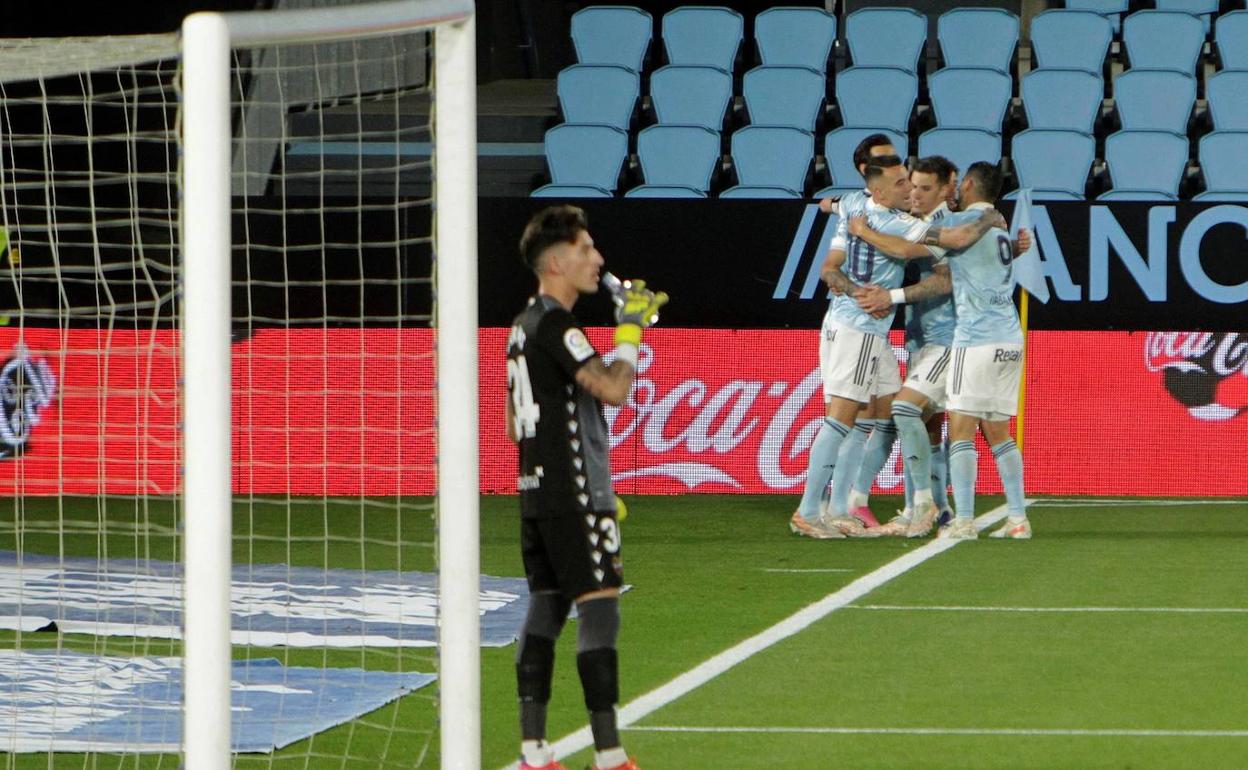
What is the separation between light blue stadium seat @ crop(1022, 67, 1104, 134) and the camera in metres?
16.0

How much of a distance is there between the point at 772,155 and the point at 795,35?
1.77m

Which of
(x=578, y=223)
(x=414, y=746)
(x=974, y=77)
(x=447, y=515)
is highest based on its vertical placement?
(x=974, y=77)

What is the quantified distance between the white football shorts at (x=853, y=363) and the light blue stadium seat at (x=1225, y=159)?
5249mm

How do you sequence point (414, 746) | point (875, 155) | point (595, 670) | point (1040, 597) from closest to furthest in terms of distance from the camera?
point (595, 670) < point (414, 746) < point (1040, 597) < point (875, 155)

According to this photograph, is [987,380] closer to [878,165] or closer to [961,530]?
[961,530]

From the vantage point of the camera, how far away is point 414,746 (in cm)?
602

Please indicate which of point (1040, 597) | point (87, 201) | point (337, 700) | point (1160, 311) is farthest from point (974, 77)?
point (337, 700)

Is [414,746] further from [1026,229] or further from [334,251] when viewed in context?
[334,251]

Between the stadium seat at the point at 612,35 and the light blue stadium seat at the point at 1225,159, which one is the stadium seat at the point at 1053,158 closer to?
the light blue stadium seat at the point at 1225,159

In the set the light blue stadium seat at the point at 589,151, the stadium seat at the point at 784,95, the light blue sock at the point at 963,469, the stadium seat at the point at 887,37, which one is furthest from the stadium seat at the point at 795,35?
the light blue sock at the point at 963,469

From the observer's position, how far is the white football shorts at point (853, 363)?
11.0m

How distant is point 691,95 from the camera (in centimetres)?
1625

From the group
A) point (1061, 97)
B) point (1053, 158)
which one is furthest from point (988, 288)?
point (1061, 97)

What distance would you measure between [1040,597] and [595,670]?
4.08m
